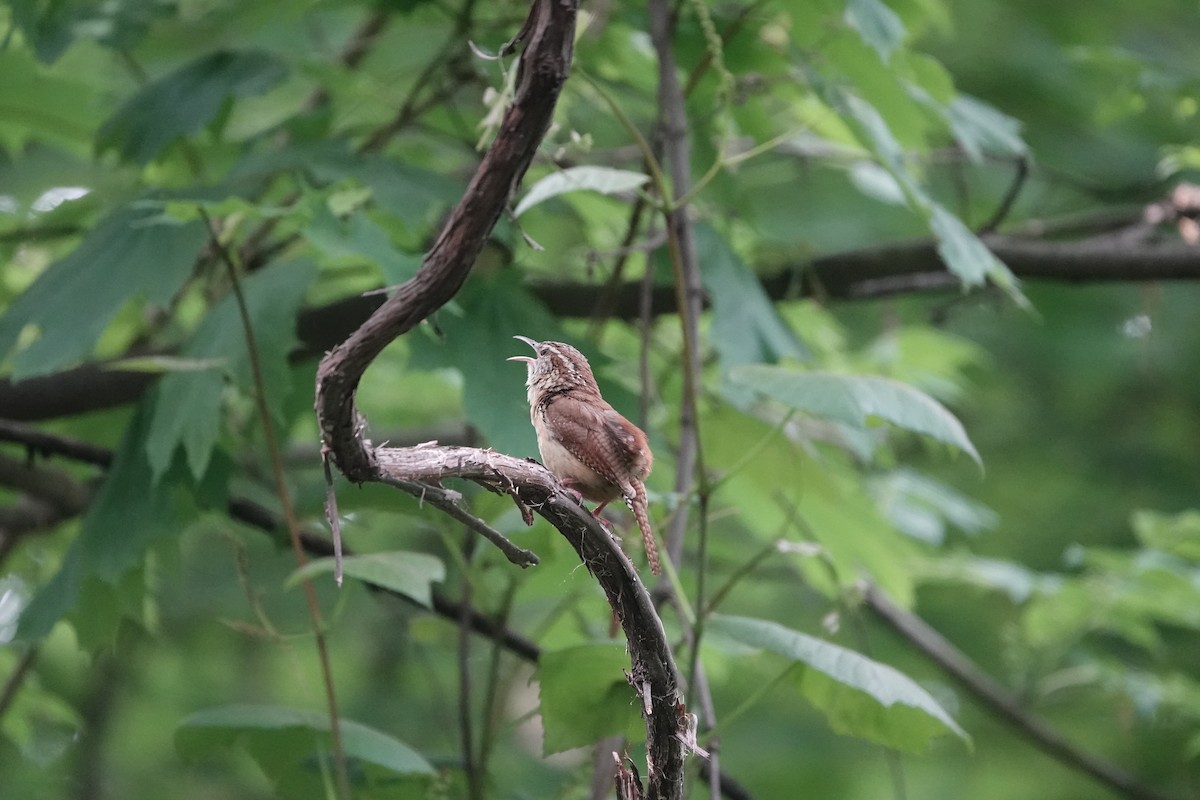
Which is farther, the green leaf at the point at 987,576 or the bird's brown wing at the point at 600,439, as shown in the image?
the green leaf at the point at 987,576

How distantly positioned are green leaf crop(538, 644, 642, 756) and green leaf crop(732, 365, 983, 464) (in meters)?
0.56

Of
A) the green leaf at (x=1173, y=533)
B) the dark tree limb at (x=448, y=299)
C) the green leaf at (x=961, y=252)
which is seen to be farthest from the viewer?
the green leaf at (x=1173, y=533)

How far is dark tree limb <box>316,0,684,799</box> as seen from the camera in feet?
3.27

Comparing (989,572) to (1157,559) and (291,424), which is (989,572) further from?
(291,424)

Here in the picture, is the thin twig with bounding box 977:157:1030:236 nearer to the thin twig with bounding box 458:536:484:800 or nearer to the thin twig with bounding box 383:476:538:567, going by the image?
the thin twig with bounding box 458:536:484:800

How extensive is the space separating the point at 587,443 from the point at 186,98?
1965mm

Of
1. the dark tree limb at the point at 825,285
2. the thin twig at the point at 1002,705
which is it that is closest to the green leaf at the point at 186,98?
the dark tree limb at the point at 825,285

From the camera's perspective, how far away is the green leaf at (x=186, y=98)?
3.00 m

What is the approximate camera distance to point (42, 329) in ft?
8.61

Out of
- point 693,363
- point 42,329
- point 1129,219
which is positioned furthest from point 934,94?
point 42,329

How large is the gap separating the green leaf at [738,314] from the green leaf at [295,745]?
1163 millimetres

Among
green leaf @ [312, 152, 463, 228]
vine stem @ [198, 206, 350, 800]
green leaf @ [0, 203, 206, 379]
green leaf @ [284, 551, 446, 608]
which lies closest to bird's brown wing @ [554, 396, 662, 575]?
green leaf @ [284, 551, 446, 608]

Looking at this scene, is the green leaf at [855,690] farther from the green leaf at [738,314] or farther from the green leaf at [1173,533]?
the green leaf at [1173,533]

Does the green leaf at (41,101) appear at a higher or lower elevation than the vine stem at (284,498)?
higher
